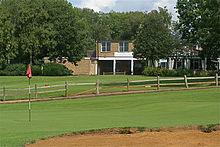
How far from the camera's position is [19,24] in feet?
212

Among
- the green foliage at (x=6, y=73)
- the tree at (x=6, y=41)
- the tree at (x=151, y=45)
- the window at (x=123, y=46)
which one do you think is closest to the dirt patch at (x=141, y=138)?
the tree at (x=151, y=45)

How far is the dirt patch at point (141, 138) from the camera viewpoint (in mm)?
9844

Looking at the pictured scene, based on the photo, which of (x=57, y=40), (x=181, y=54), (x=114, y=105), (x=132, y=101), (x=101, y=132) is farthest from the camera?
(x=181, y=54)

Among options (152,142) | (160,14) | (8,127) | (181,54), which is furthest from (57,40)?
(152,142)

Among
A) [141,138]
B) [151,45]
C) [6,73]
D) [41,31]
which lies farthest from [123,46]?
[141,138]

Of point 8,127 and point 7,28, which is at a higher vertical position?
point 7,28

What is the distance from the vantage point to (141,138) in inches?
414

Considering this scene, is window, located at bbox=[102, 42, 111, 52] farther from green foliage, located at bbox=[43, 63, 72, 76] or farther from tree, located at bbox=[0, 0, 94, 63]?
green foliage, located at bbox=[43, 63, 72, 76]

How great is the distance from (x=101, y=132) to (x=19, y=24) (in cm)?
5549

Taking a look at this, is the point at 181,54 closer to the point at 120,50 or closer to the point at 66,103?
the point at 120,50

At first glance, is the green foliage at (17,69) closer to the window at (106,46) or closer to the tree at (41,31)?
the tree at (41,31)

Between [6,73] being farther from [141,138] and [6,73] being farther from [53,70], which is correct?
[141,138]

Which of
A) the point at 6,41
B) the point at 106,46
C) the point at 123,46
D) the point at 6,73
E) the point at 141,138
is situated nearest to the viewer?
the point at 141,138

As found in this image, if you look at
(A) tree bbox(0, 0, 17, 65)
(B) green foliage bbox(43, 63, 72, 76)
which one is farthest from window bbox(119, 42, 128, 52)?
(A) tree bbox(0, 0, 17, 65)
